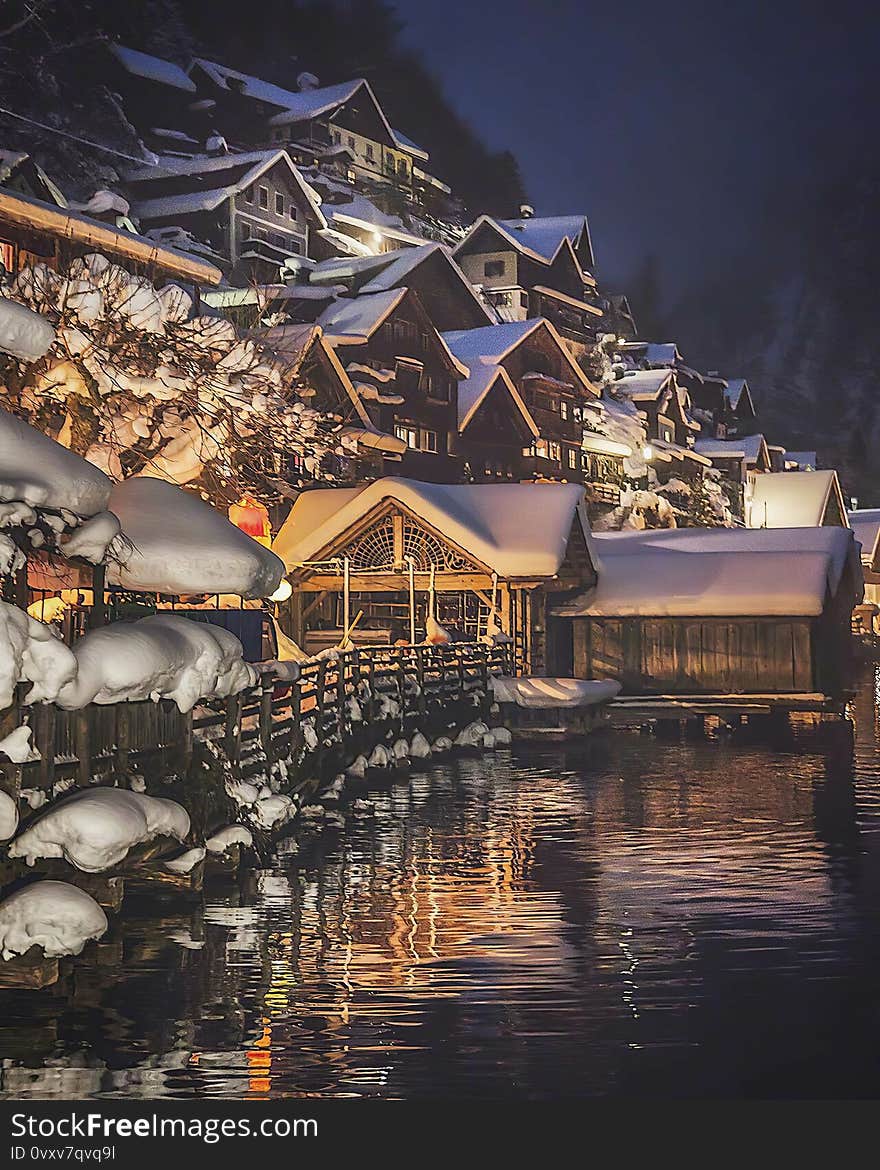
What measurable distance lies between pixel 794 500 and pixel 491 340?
66.1 feet

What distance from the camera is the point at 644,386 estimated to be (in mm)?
82938

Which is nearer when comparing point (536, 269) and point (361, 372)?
point (361, 372)

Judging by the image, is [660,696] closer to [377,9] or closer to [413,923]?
[413,923]

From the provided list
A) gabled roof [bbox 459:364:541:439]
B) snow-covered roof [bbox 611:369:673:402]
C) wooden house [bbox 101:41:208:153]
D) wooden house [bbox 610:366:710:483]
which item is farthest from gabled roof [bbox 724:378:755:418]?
gabled roof [bbox 459:364:541:439]

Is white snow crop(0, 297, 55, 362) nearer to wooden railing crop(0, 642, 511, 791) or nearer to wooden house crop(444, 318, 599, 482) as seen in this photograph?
wooden railing crop(0, 642, 511, 791)

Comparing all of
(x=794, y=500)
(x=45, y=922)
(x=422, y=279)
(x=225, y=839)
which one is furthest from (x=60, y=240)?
(x=794, y=500)

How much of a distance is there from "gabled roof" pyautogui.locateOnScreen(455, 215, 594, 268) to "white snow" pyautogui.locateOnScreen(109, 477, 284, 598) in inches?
2624

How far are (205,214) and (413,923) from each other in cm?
5944

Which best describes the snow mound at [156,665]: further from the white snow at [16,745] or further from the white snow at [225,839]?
the white snow at [225,839]

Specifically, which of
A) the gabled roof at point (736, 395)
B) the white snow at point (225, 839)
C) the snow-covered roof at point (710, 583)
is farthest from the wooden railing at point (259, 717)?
the gabled roof at point (736, 395)

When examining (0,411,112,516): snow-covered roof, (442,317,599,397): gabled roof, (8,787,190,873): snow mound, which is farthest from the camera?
(442,317,599,397): gabled roof

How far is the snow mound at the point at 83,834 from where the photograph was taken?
10.8m

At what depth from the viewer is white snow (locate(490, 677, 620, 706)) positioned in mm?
31250

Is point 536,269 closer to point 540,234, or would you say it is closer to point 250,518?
point 540,234
